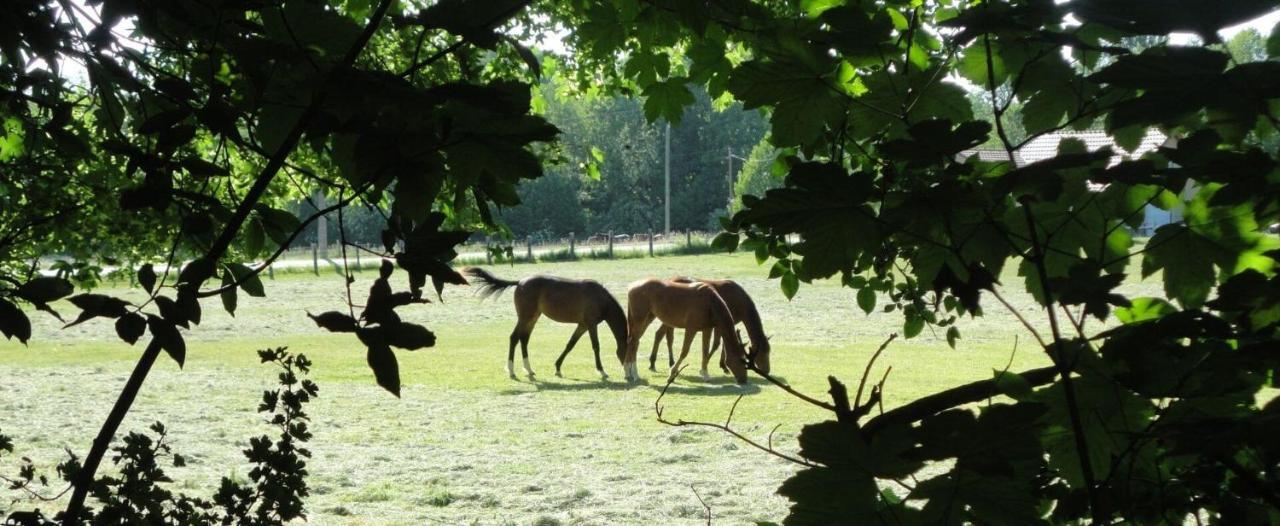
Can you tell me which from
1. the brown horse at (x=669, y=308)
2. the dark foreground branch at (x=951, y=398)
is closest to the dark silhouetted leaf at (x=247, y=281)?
the dark foreground branch at (x=951, y=398)

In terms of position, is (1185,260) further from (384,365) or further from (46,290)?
(46,290)

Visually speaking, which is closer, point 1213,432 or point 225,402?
point 1213,432

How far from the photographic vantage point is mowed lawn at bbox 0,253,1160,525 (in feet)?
26.6

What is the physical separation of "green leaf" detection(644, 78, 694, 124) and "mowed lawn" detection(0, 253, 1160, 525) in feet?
3.98

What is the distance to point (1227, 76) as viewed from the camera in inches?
34.0

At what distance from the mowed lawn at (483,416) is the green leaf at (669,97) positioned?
1.21 metres

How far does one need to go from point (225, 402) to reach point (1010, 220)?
11796 millimetres

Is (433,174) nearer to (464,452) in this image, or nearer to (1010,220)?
(1010,220)

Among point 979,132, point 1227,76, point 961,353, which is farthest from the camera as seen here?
point 961,353

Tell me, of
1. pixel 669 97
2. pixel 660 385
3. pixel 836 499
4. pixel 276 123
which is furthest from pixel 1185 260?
pixel 660 385

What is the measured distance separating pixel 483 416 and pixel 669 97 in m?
9.18

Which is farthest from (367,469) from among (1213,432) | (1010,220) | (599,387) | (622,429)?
(1213,432)

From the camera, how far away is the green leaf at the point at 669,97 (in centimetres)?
288

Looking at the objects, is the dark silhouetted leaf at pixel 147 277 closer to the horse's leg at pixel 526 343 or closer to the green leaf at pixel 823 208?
the green leaf at pixel 823 208
